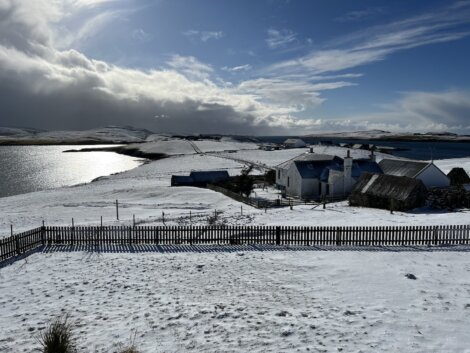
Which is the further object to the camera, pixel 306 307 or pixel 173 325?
pixel 306 307

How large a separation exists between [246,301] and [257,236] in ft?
30.1

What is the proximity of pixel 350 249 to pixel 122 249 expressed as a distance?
515 inches

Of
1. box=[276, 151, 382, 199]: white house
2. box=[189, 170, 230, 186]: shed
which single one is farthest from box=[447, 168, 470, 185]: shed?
box=[189, 170, 230, 186]: shed

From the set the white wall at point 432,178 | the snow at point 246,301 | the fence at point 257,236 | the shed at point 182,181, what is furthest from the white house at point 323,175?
the snow at point 246,301

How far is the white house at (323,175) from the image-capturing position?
45594mm

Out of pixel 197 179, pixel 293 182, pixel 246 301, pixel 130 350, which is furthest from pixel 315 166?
pixel 130 350

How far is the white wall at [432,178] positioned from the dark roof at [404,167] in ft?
1.86

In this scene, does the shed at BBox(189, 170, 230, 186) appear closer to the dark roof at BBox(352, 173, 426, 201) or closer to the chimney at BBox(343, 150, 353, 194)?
the chimney at BBox(343, 150, 353, 194)

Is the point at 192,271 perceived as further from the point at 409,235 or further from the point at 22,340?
the point at 409,235

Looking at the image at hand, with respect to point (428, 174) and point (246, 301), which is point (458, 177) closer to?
point (428, 174)

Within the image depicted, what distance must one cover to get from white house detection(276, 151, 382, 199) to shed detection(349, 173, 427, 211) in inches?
235

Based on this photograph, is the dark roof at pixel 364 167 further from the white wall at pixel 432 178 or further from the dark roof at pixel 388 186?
the white wall at pixel 432 178

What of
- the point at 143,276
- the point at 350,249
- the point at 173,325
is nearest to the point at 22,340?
the point at 173,325

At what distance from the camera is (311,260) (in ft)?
63.7
